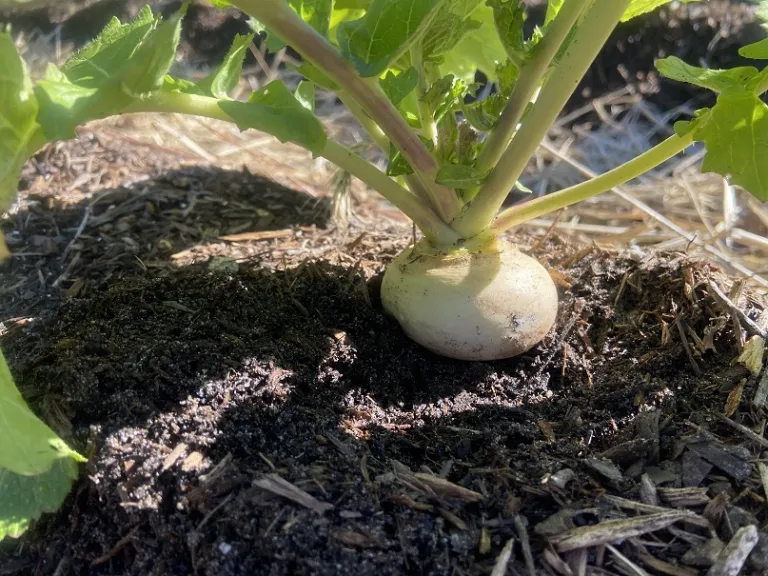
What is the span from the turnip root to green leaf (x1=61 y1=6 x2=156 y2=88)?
67cm

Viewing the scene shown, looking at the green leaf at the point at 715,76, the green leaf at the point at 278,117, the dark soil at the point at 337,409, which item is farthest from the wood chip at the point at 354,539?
the green leaf at the point at 715,76

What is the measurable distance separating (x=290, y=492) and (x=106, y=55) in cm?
78

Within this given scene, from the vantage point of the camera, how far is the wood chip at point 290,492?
3.03 feet

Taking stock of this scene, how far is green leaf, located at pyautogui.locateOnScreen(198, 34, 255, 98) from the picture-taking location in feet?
4.03

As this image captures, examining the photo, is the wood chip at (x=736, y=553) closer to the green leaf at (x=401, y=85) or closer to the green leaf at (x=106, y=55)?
the green leaf at (x=401, y=85)

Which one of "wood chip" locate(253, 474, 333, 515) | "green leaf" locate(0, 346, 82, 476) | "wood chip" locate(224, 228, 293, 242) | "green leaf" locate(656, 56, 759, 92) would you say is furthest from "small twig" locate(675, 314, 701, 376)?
"green leaf" locate(0, 346, 82, 476)

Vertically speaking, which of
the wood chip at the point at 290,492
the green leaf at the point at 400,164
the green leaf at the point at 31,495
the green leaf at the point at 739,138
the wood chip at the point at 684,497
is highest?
the green leaf at the point at 739,138

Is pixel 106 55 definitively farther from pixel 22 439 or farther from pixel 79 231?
pixel 79 231

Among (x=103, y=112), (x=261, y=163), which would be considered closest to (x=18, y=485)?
(x=103, y=112)

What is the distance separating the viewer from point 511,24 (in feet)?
3.65

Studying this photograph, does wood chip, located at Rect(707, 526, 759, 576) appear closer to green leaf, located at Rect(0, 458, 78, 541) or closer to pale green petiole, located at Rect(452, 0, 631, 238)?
pale green petiole, located at Rect(452, 0, 631, 238)

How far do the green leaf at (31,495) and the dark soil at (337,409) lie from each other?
1.2 inches

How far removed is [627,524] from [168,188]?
158 cm

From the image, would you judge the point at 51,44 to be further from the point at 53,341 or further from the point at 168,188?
the point at 53,341
